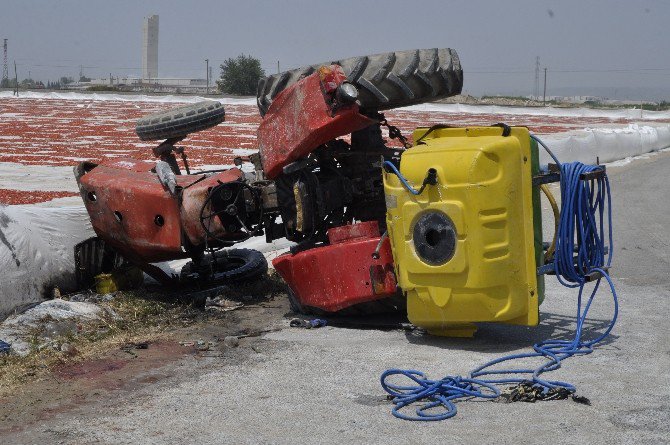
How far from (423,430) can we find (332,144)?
3.91 m

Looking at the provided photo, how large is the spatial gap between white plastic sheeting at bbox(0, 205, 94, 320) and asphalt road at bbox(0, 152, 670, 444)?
2273 mm

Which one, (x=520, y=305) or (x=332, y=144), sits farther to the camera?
(x=332, y=144)

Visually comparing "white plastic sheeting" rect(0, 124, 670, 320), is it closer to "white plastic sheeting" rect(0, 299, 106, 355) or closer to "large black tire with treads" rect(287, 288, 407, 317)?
"white plastic sheeting" rect(0, 299, 106, 355)

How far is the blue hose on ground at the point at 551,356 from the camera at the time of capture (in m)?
5.41

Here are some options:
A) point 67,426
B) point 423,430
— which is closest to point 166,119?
point 67,426

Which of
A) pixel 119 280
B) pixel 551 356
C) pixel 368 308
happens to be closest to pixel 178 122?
pixel 119 280

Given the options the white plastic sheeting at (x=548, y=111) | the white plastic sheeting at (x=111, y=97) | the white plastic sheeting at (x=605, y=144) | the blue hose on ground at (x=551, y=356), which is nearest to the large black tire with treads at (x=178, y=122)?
the blue hose on ground at (x=551, y=356)

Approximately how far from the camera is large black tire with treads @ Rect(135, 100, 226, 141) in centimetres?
876

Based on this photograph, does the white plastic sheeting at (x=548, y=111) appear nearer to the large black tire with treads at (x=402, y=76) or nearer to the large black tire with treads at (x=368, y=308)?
the large black tire with treads at (x=402, y=76)

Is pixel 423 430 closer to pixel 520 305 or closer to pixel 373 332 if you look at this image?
pixel 520 305

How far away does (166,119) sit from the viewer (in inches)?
345

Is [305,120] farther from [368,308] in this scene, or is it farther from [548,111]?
[548,111]

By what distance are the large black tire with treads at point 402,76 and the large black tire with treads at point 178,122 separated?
140cm

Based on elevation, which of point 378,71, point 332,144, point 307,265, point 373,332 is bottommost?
point 373,332
